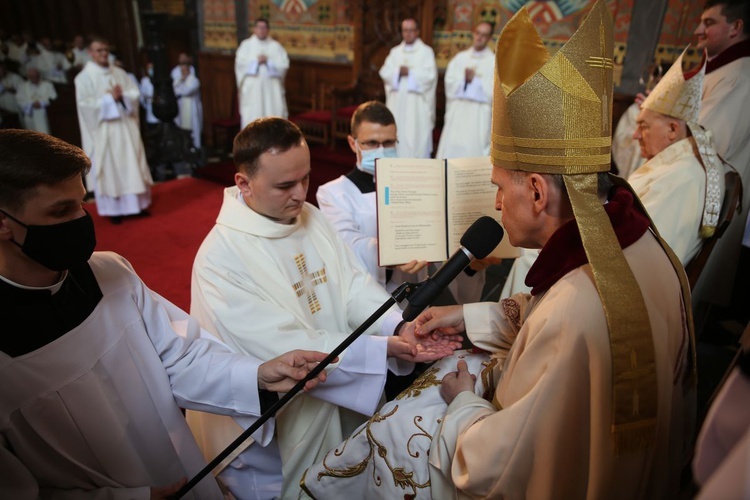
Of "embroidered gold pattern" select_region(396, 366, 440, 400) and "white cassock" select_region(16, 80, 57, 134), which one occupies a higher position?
"white cassock" select_region(16, 80, 57, 134)

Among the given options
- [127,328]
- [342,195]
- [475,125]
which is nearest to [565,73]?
[127,328]

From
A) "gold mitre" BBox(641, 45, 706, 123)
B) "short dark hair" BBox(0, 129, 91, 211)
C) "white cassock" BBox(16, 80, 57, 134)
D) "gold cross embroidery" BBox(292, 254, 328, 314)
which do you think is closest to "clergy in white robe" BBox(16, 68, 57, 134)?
"white cassock" BBox(16, 80, 57, 134)

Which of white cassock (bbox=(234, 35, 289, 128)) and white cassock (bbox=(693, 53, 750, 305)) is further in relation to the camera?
white cassock (bbox=(234, 35, 289, 128))

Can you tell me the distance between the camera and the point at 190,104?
11023 millimetres

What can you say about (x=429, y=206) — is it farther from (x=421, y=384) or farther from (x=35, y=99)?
(x=35, y=99)

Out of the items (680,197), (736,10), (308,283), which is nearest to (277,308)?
(308,283)

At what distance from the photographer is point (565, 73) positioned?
1433 mm

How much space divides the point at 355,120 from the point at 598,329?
257cm

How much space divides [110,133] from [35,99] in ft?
14.6

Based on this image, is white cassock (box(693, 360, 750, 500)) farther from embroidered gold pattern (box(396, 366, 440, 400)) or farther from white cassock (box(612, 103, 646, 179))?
white cassock (box(612, 103, 646, 179))

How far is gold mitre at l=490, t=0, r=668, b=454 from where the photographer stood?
131 cm

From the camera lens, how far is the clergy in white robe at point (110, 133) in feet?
21.4

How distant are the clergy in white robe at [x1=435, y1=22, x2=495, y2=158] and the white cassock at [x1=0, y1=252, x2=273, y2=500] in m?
6.69

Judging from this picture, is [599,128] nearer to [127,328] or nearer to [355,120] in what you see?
[127,328]
